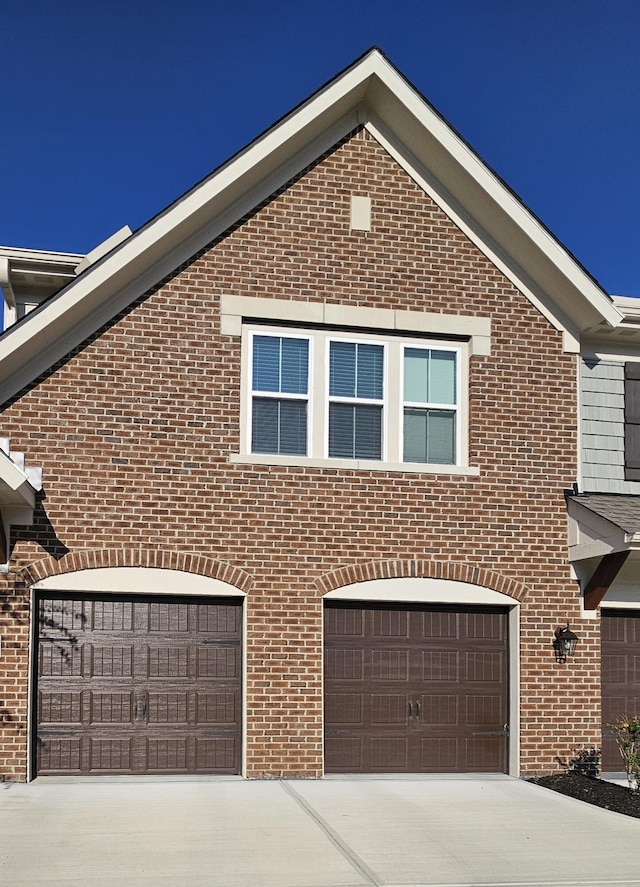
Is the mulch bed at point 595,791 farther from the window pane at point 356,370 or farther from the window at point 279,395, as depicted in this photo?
the window pane at point 356,370

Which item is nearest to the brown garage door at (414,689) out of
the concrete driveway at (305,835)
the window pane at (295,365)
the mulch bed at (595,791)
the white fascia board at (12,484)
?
the concrete driveway at (305,835)

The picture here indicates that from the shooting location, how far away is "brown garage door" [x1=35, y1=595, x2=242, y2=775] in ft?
38.6

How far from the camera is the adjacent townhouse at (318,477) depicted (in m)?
11.9

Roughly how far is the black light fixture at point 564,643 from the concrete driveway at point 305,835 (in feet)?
5.68

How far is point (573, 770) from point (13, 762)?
6.69 metres

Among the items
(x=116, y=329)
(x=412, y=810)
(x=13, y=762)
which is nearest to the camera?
(x=412, y=810)

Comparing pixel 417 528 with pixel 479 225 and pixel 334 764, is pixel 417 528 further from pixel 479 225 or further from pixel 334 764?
pixel 479 225

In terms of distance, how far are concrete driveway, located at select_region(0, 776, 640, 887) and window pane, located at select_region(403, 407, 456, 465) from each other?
3.95 meters

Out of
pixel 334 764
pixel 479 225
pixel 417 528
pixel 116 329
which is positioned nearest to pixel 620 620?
pixel 417 528

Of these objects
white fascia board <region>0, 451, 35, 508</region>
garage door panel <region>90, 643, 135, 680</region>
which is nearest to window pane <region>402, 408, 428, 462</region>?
garage door panel <region>90, 643, 135, 680</region>

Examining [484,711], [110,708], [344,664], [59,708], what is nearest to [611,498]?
[484,711]

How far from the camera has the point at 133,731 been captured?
1191cm

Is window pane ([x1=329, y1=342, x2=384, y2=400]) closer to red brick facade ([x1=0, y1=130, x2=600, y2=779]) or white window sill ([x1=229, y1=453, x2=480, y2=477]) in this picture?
red brick facade ([x1=0, y1=130, x2=600, y2=779])

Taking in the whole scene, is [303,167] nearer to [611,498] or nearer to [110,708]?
[611,498]
